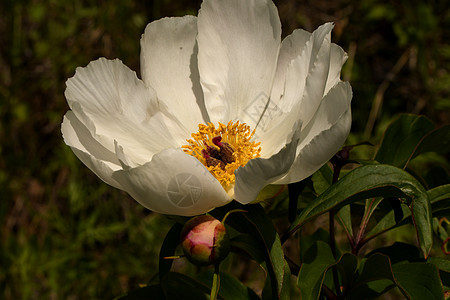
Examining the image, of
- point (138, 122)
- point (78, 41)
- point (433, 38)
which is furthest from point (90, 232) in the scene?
point (433, 38)

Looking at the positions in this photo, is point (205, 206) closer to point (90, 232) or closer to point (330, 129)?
point (330, 129)

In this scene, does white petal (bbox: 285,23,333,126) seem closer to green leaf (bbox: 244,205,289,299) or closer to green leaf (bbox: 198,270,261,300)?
green leaf (bbox: 244,205,289,299)

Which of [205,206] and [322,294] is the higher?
[205,206]

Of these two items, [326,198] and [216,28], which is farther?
[216,28]

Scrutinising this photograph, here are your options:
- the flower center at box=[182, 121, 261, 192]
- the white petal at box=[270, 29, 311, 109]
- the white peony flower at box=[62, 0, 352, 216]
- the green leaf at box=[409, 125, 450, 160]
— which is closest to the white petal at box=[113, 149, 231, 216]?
the white peony flower at box=[62, 0, 352, 216]

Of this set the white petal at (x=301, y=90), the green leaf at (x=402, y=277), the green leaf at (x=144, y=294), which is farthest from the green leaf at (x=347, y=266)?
the green leaf at (x=144, y=294)

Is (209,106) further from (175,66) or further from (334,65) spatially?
(334,65)
